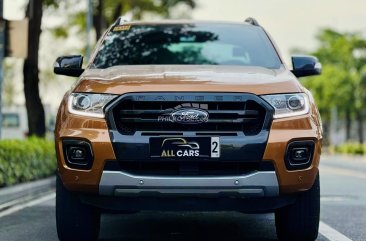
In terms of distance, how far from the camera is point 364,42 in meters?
63.2

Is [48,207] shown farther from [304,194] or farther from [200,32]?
[304,194]

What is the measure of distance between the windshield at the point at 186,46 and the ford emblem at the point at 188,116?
54.9 inches

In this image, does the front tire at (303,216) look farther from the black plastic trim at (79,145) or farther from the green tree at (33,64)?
the green tree at (33,64)

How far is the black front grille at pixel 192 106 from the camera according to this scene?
539cm

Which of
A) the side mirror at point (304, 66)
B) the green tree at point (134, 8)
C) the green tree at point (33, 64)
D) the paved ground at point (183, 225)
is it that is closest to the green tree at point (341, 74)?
the green tree at point (134, 8)

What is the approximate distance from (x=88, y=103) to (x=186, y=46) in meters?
1.68

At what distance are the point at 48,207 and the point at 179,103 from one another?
4.33 metres

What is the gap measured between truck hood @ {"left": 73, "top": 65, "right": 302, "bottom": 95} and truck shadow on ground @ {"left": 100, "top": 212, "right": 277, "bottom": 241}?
1411 millimetres

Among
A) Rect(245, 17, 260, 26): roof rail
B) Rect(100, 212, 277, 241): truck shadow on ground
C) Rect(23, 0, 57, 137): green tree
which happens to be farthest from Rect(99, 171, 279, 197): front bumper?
Rect(23, 0, 57, 137): green tree

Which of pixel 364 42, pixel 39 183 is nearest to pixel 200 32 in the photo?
pixel 39 183

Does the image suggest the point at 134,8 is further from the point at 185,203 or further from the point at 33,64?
the point at 185,203

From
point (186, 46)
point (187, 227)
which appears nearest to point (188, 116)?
point (186, 46)

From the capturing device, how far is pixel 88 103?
5547 millimetres

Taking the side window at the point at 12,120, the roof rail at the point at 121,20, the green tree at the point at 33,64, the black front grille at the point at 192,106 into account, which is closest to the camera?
the black front grille at the point at 192,106
